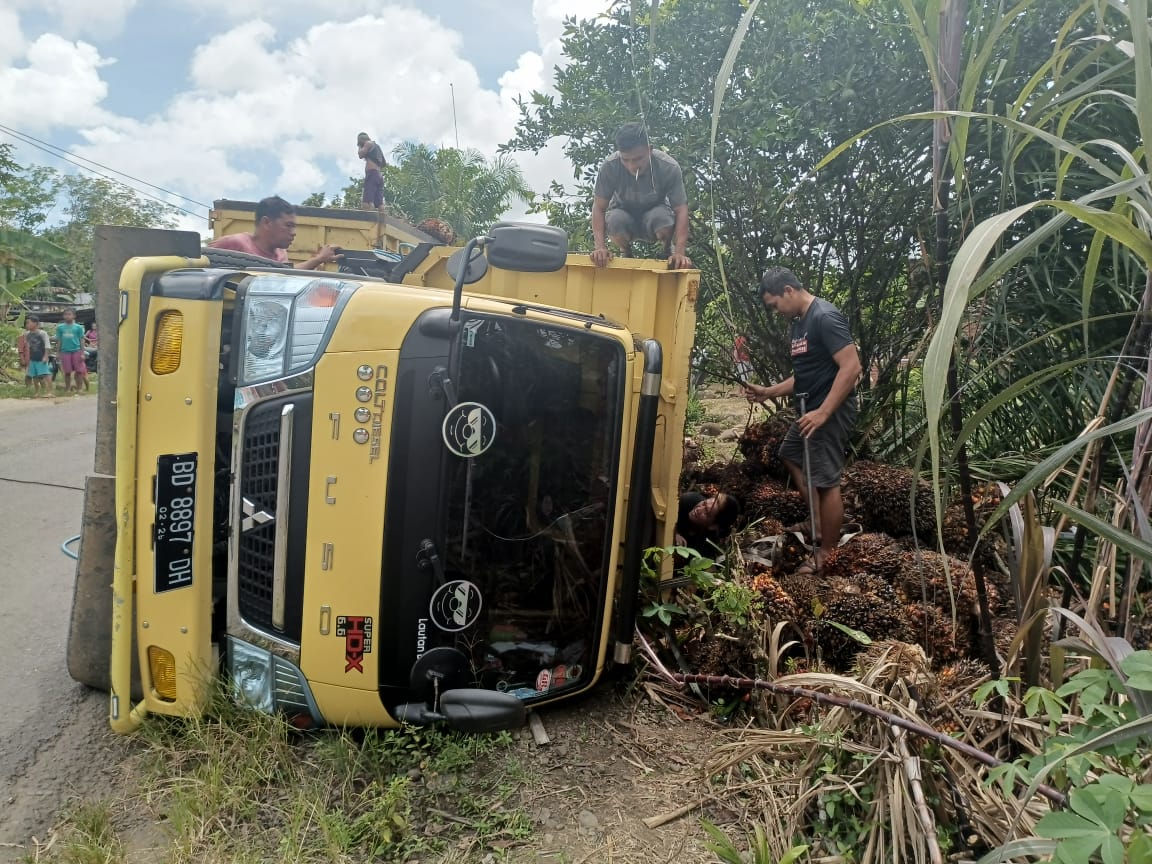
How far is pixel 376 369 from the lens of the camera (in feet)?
7.43

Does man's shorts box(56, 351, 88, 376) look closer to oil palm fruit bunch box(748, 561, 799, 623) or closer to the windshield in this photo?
the windshield

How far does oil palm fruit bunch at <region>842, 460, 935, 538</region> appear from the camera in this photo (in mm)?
3834

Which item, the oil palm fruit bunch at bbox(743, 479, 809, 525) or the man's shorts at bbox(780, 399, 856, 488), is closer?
the man's shorts at bbox(780, 399, 856, 488)

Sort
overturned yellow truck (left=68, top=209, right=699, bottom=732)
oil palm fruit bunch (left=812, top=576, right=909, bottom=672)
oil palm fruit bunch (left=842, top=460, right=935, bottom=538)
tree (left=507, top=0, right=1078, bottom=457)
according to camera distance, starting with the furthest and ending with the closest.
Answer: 1. tree (left=507, top=0, right=1078, bottom=457)
2. oil palm fruit bunch (left=842, top=460, right=935, bottom=538)
3. oil palm fruit bunch (left=812, top=576, right=909, bottom=672)
4. overturned yellow truck (left=68, top=209, right=699, bottom=732)

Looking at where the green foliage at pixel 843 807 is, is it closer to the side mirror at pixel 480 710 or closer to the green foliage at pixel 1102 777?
the green foliage at pixel 1102 777

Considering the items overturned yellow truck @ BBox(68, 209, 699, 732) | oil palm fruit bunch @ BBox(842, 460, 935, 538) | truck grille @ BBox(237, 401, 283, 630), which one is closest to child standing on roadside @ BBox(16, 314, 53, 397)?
overturned yellow truck @ BBox(68, 209, 699, 732)

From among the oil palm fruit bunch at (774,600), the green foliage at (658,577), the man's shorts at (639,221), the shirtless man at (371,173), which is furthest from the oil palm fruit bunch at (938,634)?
the shirtless man at (371,173)

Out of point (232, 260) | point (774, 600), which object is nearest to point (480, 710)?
point (774, 600)

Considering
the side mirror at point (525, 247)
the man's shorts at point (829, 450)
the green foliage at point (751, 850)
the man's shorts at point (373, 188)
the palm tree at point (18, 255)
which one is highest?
the man's shorts at point (373, 188)

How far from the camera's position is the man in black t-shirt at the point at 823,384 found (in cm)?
366

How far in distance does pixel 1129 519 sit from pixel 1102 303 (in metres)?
2.92

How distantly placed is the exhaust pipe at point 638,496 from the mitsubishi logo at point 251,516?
128 centimetres

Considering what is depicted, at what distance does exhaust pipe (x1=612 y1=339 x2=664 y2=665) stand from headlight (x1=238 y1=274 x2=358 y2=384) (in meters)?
1.11

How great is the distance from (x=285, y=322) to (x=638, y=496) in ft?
4.56
